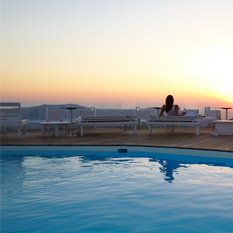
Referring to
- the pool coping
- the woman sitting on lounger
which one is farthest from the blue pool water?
the woman sitting on lounger

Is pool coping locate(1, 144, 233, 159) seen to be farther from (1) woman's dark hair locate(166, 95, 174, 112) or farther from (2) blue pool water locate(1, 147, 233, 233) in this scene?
(1) woman's dark hair locate(166, 95, 174, 112)

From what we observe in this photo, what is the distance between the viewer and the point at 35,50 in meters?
12.1

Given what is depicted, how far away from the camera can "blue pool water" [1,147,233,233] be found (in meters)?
2.82

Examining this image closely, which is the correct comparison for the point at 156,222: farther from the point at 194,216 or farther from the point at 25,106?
the point at 25,106

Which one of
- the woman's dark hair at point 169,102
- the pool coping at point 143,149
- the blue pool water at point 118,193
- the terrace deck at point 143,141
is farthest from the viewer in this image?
the woman's dark hair at point 169,102

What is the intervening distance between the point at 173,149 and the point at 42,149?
2.84m

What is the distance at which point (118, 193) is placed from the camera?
3.75 meters

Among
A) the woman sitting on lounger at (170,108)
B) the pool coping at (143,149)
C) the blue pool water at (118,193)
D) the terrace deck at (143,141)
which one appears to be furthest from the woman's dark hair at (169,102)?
the blue pool water at (118,193)

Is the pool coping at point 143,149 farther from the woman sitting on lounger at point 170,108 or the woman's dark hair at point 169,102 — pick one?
the woman's dark hair at point 169,102

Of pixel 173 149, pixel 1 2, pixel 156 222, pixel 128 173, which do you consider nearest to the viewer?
pixel 156 222

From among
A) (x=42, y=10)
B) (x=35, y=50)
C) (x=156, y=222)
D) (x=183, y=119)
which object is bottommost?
(x=156, y=222)

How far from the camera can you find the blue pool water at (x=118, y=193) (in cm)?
282

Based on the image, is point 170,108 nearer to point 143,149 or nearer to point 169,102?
point 169,102

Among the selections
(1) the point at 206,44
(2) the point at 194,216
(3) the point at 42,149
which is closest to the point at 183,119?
(3) the point at 42,149
